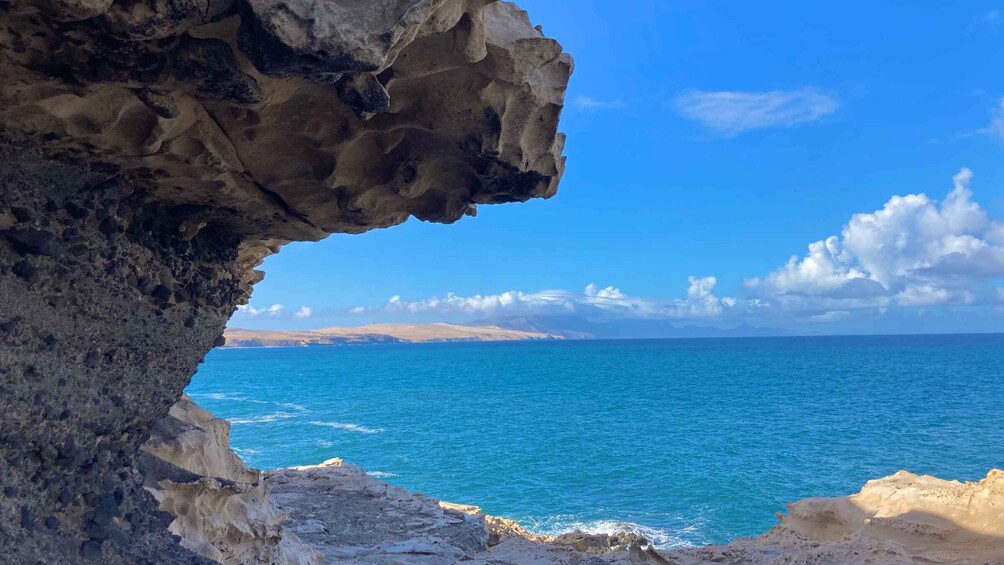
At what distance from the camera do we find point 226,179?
202 inches

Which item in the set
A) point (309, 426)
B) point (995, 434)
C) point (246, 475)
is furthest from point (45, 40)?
point (995, 434)

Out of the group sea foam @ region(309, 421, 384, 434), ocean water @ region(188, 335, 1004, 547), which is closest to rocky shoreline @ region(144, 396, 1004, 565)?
ocean water @ region(188, 335, 1004, 547)

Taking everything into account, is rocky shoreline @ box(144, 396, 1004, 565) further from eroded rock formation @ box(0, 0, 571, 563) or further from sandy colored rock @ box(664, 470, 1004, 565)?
eroded rock formation @ box(0, 0, 571, 563)

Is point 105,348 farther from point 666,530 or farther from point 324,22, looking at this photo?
point 666,530

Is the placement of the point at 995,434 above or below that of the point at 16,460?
below

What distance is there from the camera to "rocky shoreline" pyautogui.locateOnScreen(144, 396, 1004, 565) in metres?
7.18

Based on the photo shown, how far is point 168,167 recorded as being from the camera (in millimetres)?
4785

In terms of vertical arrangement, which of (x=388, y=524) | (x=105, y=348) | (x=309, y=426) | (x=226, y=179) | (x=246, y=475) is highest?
(x=226, y=179)

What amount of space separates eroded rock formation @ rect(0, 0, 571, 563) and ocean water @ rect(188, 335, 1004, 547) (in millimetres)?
14952

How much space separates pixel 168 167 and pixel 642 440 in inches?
1276

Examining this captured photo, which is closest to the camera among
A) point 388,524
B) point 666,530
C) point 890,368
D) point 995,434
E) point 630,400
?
point 388,524

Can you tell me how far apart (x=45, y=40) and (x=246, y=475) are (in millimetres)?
6825

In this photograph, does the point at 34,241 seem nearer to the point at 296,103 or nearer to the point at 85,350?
the point at 85,350

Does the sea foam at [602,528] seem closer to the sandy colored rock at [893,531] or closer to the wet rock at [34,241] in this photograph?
the sandy colored rock at [893,531]
